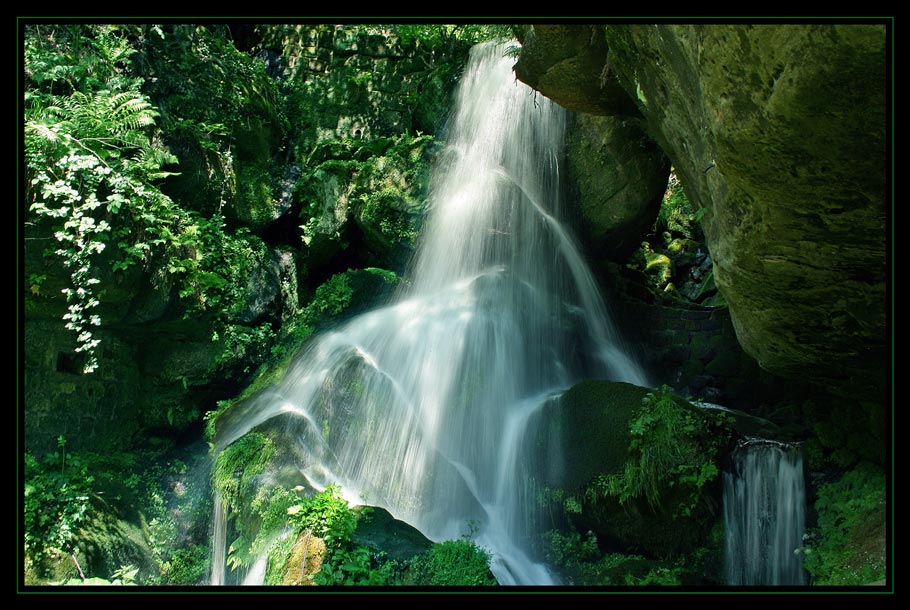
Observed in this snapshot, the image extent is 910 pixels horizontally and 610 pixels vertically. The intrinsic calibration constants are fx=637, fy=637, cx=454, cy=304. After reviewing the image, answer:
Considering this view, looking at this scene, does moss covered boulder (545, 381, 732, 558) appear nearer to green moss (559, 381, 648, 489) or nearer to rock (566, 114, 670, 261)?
green moss (559, 381, 648, 489)

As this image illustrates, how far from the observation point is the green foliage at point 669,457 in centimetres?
627

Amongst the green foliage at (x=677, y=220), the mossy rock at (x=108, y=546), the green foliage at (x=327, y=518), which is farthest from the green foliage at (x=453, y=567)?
the green foliage at (x=677, y=220)

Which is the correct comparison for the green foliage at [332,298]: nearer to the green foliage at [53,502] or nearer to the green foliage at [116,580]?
the green foliage at [53,502]

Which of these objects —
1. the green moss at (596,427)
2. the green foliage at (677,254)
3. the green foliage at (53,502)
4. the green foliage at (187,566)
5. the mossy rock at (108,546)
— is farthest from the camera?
the green foliage at (677,254)

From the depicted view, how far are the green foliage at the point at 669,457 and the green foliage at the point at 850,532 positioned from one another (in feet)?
3.46

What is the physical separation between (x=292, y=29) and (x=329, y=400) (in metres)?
8.61

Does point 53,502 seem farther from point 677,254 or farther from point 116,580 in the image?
point 677,254

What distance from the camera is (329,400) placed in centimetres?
756

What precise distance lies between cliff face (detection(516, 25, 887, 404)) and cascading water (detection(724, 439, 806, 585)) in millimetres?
930

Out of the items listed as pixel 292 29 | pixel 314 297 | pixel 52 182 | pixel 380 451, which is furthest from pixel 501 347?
pixel 292 29

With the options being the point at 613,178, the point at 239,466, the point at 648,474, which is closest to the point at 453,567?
the point at 648,474

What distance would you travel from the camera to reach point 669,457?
6332 mm

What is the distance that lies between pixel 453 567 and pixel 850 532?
3.68 meters
